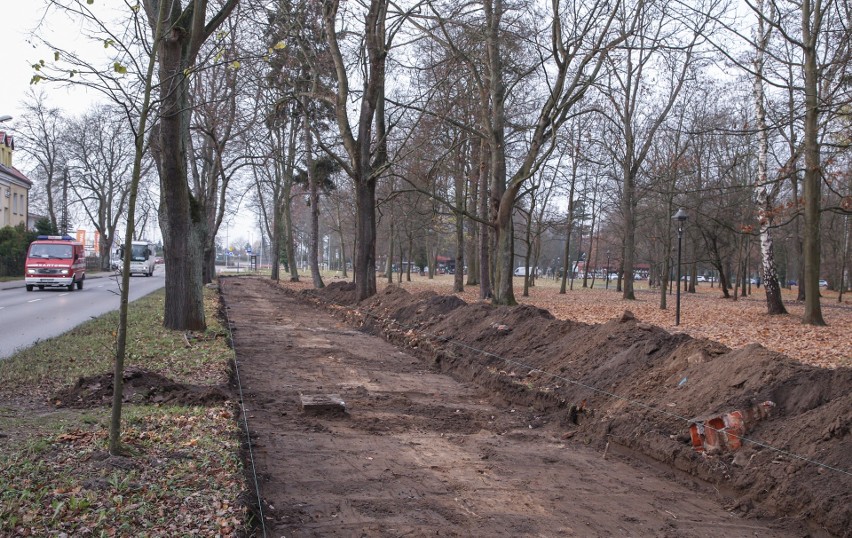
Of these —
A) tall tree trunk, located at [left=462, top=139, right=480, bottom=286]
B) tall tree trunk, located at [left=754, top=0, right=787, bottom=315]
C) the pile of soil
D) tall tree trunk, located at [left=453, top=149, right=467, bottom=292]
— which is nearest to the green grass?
the pile of soil

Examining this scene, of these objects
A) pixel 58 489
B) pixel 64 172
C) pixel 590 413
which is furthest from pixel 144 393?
pixel 64 172

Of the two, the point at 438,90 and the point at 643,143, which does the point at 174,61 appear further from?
the point at 643,143

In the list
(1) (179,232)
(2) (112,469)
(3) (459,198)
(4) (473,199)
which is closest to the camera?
(2) (112,469)

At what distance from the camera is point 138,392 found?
8.24 meters

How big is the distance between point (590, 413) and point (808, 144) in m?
11.2

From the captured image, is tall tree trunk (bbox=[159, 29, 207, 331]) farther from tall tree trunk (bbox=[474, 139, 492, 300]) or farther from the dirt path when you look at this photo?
tall tree trunk (bbox=[474, 139, 492, 300])

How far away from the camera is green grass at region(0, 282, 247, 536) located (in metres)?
4.33

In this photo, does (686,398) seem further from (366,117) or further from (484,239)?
(484,239)

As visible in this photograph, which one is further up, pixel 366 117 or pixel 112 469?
pixel 366 117

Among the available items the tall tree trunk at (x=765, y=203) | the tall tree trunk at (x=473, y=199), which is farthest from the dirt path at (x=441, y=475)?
the tall tree trunk at (x=473, y=199)

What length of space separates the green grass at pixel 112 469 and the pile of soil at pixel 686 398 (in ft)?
14.0

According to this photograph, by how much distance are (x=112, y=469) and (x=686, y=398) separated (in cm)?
601

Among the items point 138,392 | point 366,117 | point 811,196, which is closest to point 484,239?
point 366,117

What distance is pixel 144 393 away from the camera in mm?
8227
